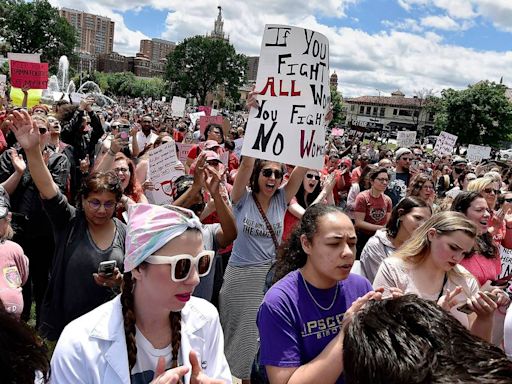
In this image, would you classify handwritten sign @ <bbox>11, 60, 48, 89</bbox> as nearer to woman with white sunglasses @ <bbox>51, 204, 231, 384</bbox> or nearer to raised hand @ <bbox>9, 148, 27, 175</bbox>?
raised hand @ <bbox>9, 148, 27, 175</bbox>

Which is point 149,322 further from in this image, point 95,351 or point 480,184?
point 480,184

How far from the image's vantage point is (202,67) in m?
72.2

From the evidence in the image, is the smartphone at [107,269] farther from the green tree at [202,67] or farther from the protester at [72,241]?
the green tree at [202,67]

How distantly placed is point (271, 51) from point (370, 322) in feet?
9.69

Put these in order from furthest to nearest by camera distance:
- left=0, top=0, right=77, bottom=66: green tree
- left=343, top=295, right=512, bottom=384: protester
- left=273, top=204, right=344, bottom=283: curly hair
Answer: left=0, top=0, right=77, bottom=66: green tree < left=273, top=204, right=344, bottom=283: curly hair < left=343, top=295, right=512, bottom=384: protester

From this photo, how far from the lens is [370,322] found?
1.16m

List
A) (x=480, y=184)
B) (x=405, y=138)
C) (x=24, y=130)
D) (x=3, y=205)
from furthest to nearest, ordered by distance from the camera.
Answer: (x=405, y=138), (x=480, y=184), (x=3, y=205), (x=24, y=130)

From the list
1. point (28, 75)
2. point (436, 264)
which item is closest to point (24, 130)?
point (436, 264)

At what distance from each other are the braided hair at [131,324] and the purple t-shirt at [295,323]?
0.46m

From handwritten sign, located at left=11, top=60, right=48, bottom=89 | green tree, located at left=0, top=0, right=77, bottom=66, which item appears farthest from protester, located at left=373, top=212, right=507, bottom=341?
green tree, located at left=0, top=0, right=77, bottom=66

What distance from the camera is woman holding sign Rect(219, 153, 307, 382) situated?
344 centimetres

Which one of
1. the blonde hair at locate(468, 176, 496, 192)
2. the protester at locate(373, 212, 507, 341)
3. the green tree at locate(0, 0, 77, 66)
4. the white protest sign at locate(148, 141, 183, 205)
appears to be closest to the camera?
the protester at locate(373, 212, 507, 341)

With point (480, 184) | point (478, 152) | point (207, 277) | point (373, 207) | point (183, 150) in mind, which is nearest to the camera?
point (207, 277)

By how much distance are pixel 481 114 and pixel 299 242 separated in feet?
142
